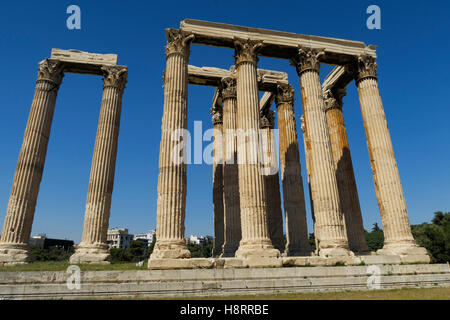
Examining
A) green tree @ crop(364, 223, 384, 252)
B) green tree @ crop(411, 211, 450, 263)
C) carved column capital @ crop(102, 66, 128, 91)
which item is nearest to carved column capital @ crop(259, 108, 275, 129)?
carved column capital @ crop(102, 66, 128, 91)

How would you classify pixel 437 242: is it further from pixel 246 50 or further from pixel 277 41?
pixel 246 50

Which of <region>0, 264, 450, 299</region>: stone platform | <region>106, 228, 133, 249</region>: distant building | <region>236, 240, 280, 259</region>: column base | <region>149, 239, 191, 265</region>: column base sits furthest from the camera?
<region>106, 228, 133, 249</region>: distant building

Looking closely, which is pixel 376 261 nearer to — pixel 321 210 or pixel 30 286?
pixel 321 210

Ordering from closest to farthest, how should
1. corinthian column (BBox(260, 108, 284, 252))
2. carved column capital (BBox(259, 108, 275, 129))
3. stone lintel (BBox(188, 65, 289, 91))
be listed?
corinthian column (BBox(260, 108, 284, 252))
stone lintel (BBox(188, 65, 289, 91))
carved column capital (BBox(259, 108, 275, 129))

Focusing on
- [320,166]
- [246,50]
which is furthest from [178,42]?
[320,166]

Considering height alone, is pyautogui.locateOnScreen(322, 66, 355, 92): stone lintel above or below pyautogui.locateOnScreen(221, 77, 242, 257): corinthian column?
above

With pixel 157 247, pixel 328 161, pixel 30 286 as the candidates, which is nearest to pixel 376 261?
pixel 328 161

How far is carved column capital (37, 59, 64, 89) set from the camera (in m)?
24.5

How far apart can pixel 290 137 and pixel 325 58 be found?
7.31 meters

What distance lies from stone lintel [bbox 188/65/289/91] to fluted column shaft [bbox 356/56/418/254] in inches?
293

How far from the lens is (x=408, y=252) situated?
19.1 metres

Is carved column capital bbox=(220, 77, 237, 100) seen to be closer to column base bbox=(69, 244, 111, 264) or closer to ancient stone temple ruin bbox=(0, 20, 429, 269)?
ancient stone temple ruin bbox=(0, 20, 429, 269)

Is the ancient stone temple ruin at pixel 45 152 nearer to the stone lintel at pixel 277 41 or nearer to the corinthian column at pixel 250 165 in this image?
the stone lintel at pixel 277 41

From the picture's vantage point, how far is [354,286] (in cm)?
1510
